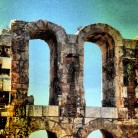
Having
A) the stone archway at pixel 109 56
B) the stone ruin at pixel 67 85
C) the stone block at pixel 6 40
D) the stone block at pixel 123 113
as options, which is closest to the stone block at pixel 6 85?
the stone ruin at pixel 67 85

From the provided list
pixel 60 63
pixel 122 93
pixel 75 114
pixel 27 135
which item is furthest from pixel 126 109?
pixel 27 135

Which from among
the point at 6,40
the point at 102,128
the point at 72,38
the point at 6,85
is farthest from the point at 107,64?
the point at 6,85

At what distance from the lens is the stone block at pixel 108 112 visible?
13.6 metres

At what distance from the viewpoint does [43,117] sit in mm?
12805

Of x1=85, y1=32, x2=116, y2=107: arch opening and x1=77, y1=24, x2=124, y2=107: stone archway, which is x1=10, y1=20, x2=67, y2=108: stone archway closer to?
x1=77, y1=24, x2=124, y2=107: stone archway

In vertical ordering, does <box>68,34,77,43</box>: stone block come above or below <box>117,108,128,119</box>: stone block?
above

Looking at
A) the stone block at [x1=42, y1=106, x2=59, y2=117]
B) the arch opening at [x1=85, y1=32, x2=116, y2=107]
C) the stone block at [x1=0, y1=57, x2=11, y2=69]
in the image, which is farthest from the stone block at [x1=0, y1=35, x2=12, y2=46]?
the arch opening at [x1=85, y1=32, x2=116, y2=107]

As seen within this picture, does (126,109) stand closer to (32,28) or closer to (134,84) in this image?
(134,84)

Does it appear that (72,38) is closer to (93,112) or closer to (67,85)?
(67,85)

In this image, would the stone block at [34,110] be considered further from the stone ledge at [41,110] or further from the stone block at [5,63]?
the stone block at [5,63]

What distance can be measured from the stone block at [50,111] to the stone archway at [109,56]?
2307mm

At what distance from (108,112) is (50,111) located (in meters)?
2.23

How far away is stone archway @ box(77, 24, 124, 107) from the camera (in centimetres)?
1395

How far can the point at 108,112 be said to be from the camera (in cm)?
1368
